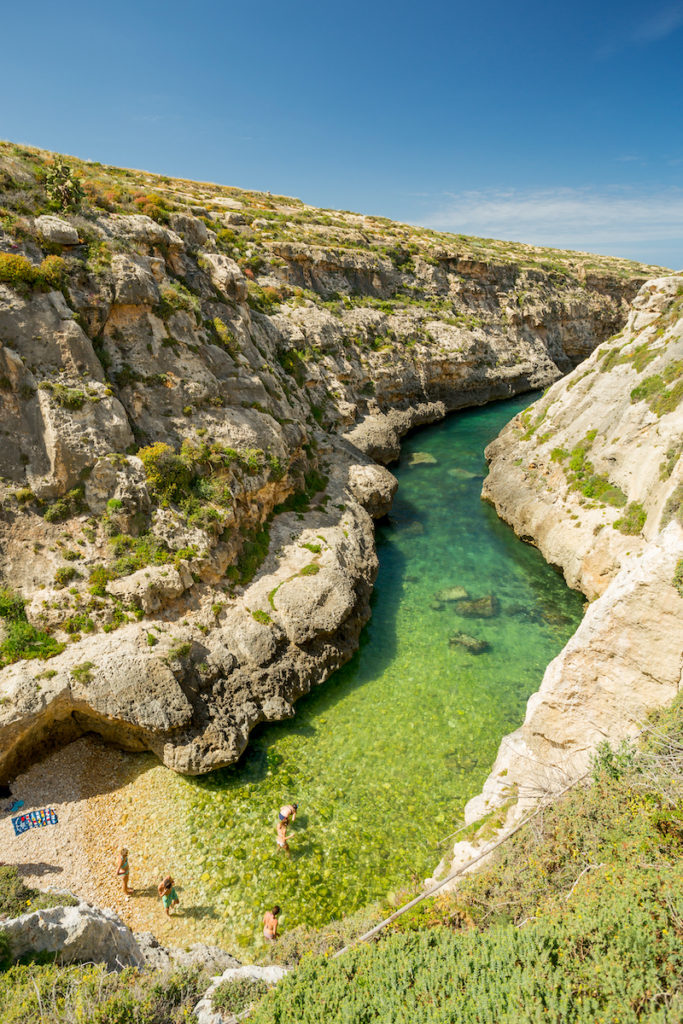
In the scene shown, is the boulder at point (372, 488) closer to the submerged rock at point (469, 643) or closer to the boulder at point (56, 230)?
the submerged rock at point (469, 643)

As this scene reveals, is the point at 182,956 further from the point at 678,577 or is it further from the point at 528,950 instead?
the point at 678,577

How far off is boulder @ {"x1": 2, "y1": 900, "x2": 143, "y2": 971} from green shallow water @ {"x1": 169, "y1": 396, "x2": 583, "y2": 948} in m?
2.71

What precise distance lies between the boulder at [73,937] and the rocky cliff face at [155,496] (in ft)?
17.1

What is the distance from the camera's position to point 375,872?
1290cm

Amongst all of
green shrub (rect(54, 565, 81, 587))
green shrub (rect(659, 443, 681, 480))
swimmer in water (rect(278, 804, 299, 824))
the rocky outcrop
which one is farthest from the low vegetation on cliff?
green shrub (rect(659, 443, 681, 480))

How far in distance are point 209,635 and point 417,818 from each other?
31.4 ft

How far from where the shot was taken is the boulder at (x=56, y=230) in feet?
70.4

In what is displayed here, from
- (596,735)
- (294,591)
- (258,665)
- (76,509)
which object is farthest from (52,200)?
(596,735)

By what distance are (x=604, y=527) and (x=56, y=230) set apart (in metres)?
29.2

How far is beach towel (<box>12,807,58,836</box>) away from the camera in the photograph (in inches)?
529

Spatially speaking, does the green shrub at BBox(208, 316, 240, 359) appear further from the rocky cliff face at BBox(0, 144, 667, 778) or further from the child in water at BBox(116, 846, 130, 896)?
the child in water at BBox(116, 846, 130, 896)

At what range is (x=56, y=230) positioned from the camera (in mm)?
21672

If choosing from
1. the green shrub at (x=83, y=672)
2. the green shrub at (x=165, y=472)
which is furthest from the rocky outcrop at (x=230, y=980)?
the green shrub at (x=165, y=472)

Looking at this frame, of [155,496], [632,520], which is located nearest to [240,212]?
[155,496]
